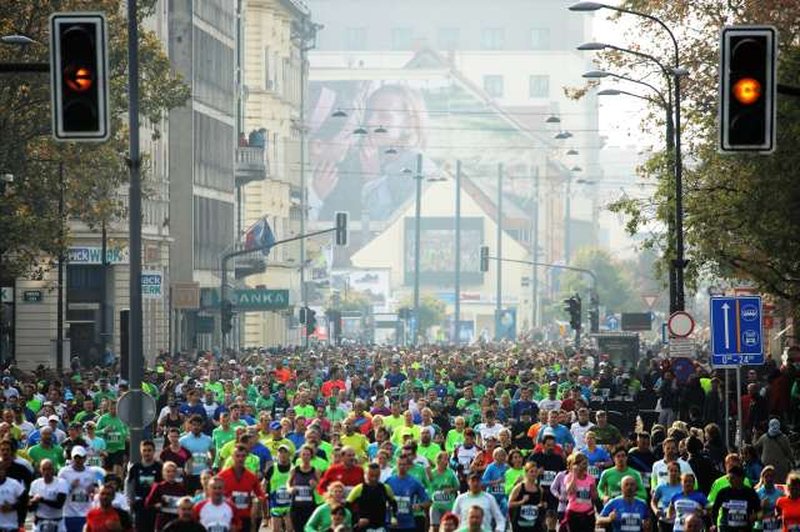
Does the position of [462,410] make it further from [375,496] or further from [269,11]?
[269,11]

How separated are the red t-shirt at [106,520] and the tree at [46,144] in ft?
90.1

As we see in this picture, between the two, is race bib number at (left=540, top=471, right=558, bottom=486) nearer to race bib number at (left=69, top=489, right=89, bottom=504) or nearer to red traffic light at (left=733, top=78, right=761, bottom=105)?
race bib number at (left=69, top=489, right=89, bottom=504)

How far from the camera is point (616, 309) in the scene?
160 meters

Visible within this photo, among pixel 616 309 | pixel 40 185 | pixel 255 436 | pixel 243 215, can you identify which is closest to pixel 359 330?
pixel 616 309

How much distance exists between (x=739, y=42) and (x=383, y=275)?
162 metres

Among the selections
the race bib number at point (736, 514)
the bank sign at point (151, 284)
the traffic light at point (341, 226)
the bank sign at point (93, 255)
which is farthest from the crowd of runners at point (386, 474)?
the traffic light at point (341, 226)

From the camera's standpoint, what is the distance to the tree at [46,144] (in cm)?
4831

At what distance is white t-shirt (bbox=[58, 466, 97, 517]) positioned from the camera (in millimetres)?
22312

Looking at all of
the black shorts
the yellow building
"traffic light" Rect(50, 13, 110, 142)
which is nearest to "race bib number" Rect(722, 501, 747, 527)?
"traffic light" Rect(50, 13, 110, 142)

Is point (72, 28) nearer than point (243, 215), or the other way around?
point (72, 28)

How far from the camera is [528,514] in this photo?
22984 millimetres

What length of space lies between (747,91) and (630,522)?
7.14 m

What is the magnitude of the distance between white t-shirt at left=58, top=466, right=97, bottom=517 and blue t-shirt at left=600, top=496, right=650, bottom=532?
5.00 metres

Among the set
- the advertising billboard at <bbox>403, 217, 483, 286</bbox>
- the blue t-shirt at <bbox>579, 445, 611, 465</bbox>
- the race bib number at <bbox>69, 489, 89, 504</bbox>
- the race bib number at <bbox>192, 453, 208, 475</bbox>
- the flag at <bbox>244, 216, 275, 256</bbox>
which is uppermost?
the advertising billboard at <bbox>403, 217, 483, 286</bbox>
